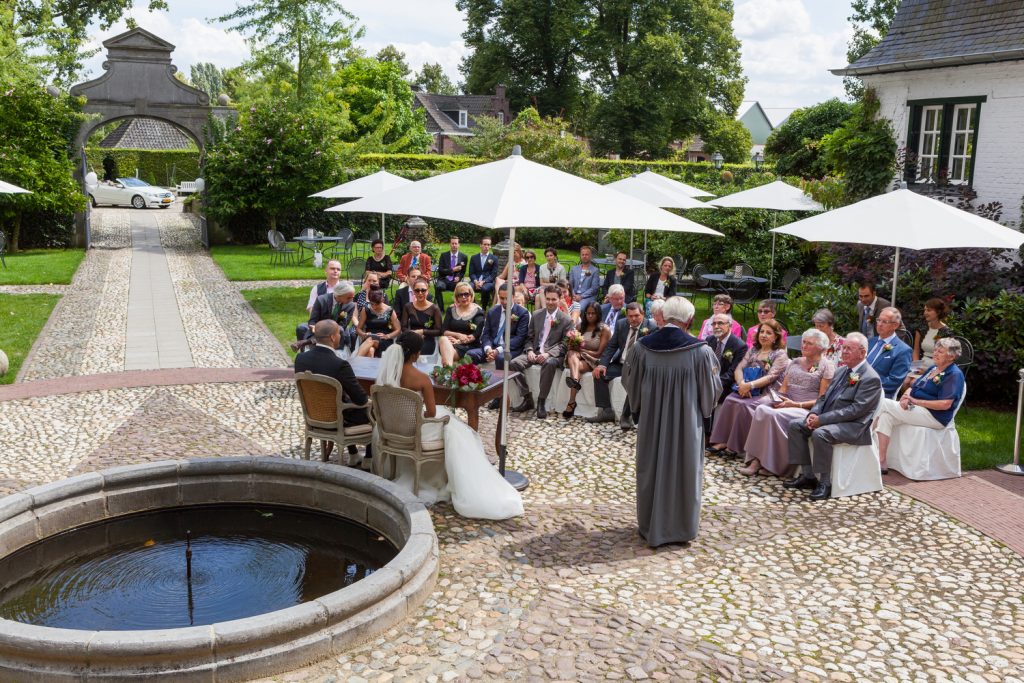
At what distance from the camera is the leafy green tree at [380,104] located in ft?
139

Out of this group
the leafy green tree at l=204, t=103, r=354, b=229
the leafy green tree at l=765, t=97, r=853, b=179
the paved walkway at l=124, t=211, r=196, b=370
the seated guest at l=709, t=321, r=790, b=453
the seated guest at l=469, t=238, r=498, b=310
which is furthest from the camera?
the leafy green tree at l=765, t=97, r=853, b=179

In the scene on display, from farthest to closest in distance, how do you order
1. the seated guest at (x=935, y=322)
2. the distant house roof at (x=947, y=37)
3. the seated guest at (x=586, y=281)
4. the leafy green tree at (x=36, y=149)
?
the leafy green tree at (x=36, y=149) < the distant house roof at (x=947, y=37) < the seated guest at (x=586, y=281) < the seated guest at (x=935, y=322)

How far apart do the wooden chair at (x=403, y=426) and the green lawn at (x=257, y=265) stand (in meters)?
14.3

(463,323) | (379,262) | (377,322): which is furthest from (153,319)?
(463,323)

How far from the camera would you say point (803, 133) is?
39.9 m

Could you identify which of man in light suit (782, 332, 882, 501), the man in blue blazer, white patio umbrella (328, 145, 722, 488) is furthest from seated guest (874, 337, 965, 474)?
white patio umbrella (328, 145, 722, 488)

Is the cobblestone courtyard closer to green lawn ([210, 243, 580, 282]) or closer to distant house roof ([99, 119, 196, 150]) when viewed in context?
green lawn ([210, 243, 580, 282])

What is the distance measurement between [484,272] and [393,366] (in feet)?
29.2

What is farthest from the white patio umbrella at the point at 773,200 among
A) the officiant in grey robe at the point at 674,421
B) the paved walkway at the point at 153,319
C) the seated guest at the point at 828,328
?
the officiant in grey robe at the point at 674,421

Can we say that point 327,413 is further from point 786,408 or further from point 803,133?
point 803,133

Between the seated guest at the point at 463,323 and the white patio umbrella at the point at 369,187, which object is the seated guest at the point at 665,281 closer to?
the seated guest at the point at 463,323

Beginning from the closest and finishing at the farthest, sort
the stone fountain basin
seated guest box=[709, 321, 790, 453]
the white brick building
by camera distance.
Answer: the stone fountain basin < seated guest box=[709, 321, 790, 453] < the white brick building

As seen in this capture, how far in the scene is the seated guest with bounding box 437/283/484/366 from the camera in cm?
1077

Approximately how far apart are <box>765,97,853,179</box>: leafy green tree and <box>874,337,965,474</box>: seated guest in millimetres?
29913
